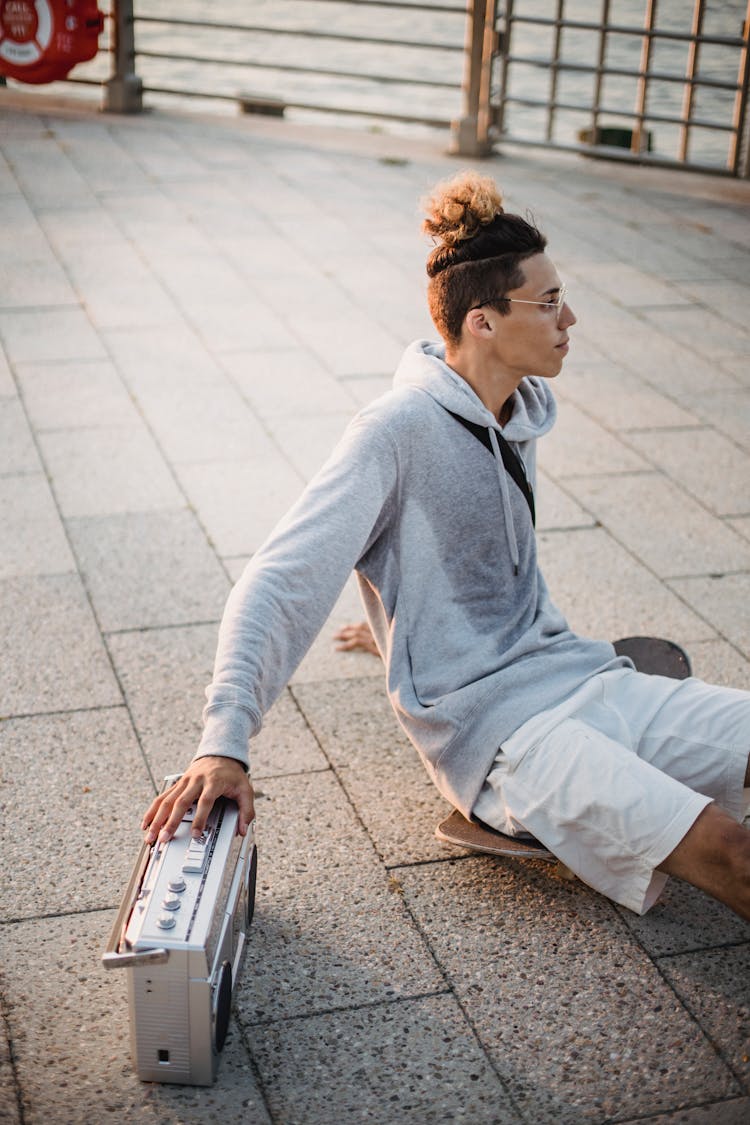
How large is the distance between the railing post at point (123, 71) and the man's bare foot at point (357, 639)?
845 cm

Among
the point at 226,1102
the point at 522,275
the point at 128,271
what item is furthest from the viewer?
the point at 128,271

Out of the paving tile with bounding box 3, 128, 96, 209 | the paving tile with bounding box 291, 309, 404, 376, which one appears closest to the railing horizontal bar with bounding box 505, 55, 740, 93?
the paving tile with bounding box 3, 128, 96, 209

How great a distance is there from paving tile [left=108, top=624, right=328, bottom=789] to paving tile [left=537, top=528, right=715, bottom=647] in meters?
1.05

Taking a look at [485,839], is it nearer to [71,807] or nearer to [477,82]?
[71,807]

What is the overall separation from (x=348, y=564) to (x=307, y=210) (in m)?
6.42

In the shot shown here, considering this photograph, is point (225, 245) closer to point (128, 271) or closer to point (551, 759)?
point (128, 271)

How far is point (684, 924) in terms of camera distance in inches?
111

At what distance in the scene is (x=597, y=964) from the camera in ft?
8.80

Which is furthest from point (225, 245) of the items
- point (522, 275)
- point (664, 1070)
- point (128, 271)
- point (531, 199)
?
point (664, 1070)

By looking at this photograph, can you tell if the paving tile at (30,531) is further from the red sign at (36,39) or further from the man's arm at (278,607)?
the red sign at (36,39)

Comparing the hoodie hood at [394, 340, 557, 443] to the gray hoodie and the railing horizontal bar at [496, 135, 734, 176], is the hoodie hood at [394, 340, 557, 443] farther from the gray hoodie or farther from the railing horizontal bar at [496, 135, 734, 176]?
the railing horizontal bar at [496, 135, 734, 176]

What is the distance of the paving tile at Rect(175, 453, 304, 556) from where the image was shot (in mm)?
4531

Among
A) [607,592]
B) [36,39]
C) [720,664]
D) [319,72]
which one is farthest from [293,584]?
[319,72]

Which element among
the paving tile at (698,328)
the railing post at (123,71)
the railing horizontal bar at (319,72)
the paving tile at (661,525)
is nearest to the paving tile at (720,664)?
the paving tile at (661,525)
